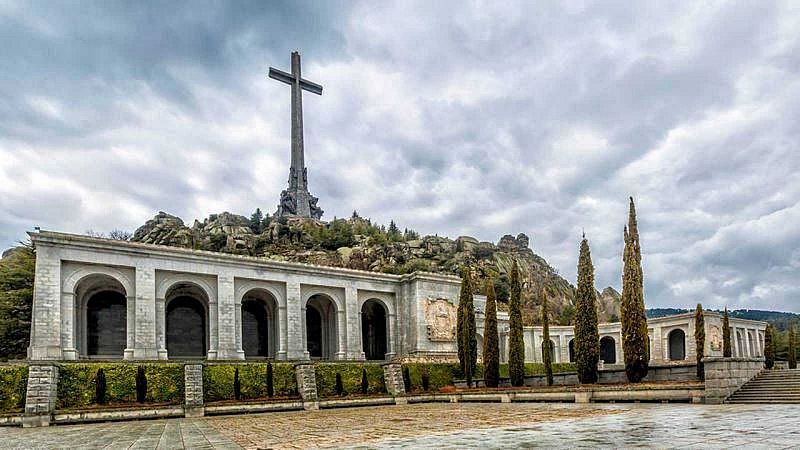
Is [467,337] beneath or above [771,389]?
above

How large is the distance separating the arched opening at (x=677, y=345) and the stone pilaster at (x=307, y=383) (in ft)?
132

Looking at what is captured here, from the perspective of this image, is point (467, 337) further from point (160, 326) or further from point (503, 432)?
point (503, 432)

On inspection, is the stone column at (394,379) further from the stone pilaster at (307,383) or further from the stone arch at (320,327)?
the stone arch at (320,327)

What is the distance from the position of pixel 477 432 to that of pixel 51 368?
19006 mm

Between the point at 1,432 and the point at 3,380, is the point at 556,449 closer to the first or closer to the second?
the point at 1,432

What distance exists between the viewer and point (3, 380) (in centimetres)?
2280

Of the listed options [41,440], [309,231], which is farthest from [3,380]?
[309,231]

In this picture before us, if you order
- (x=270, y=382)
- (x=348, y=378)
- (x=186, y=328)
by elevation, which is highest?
(x=186, y=328)

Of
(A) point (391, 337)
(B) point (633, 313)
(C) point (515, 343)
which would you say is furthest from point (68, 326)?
(B) point (633, 313)

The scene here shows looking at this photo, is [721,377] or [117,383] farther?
[117,383]

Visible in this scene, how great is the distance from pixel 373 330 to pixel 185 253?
58.2 feet

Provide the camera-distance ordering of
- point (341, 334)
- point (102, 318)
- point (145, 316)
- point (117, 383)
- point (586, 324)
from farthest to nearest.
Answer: point (341, 334), point (102, 318), point (145, 316), point (586, 324), point (117, 383)

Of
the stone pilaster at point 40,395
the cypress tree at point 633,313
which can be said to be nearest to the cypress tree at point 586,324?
the cypress tree at point 633,313

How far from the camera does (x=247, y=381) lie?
27.9 meters
